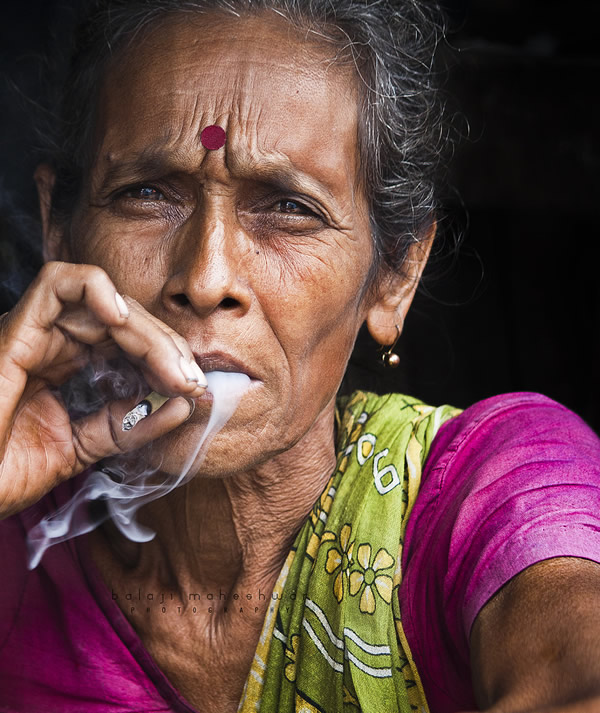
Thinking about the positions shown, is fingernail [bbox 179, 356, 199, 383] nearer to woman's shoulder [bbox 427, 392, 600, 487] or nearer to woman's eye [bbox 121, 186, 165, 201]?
woman's eye [bbox 121, 186, 165, 201]

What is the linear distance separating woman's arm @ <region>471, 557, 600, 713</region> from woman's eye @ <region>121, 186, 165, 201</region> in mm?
1204

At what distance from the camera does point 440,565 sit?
1.83 metres

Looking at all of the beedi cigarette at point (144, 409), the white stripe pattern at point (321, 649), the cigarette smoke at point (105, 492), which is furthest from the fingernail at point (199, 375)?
the white stripe pattern at point (321, 649)

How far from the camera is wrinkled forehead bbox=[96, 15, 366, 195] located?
201 cm

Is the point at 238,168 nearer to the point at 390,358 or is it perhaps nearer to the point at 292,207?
the point at 292,207

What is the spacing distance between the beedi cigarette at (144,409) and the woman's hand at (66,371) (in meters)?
0.04

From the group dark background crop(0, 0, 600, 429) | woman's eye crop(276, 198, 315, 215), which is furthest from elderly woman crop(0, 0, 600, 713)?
dark background crop(0, 0, 600, 429)

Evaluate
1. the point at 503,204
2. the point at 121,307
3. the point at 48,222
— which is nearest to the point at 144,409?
the point at 121,307

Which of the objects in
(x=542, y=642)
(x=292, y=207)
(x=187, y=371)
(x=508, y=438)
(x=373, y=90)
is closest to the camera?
(x=542, y=642)

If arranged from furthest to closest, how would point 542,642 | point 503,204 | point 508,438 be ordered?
point 503,204
point 508,438
point 542,642

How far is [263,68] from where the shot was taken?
2.06m

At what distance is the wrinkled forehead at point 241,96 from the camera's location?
79.3 inches

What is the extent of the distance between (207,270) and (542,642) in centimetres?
100

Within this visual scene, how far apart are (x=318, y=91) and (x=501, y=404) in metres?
0.89
